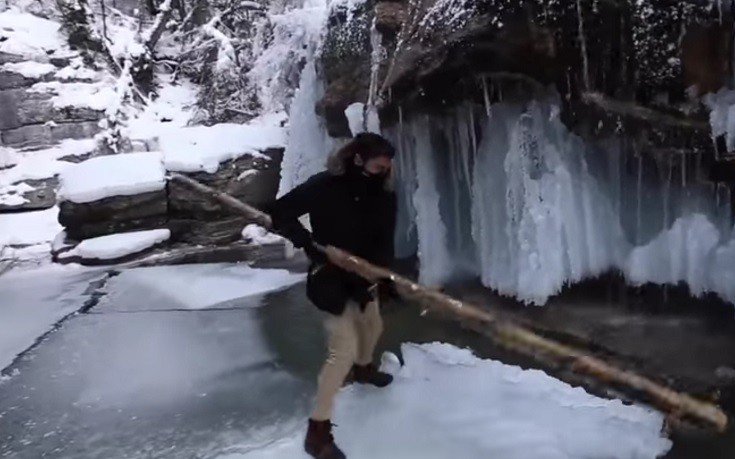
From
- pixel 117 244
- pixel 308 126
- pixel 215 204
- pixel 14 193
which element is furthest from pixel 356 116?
pixel 14 193

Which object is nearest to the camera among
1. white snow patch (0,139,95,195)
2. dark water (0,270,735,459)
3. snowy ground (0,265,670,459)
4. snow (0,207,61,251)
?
snowy ground (0,265,670,459)

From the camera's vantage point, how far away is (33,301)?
675 cm

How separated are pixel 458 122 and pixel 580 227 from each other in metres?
1.28

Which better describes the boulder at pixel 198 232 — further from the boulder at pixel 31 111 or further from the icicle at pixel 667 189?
the boulder at pixel 31 111

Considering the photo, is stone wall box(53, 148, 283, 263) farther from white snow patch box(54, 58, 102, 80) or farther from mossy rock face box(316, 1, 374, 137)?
white snow patch box(54, 58, 102, 80)

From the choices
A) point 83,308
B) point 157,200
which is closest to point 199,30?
point 157,200

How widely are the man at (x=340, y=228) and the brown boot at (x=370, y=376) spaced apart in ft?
2.25

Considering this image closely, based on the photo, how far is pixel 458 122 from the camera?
214 inches

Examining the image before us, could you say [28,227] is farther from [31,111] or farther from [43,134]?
[31,111]

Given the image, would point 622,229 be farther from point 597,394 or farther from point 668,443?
point 668,443

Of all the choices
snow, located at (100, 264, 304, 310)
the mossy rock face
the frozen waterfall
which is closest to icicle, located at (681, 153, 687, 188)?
the frozen waterfall

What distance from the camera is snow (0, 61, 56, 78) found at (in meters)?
14.4

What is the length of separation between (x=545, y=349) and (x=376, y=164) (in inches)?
40.8

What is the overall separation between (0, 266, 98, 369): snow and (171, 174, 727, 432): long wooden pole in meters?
3.22
